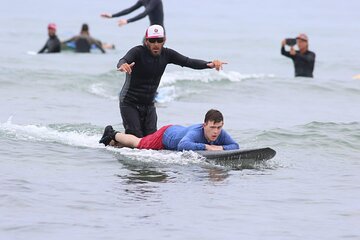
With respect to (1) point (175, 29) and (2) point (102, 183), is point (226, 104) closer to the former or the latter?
(2) point (102, 183)

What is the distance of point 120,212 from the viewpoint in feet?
35.9

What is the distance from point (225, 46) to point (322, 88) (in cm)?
2080

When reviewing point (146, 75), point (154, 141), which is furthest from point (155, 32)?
point (154, 141)

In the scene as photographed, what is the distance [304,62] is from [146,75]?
493 inches

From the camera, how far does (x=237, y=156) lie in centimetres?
1380

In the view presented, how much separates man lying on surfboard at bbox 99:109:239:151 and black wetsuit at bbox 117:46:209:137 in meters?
0.31

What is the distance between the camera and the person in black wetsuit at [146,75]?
1446 centimetres

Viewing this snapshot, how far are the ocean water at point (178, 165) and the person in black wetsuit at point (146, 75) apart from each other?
0.60 metres

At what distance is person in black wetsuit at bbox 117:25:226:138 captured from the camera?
14461 mm

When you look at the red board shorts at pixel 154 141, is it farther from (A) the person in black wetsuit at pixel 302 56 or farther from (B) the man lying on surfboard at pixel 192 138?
(A) the person in black wetsuit at pixel 302 56

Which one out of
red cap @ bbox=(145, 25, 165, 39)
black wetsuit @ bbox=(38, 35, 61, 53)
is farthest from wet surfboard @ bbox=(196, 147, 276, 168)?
black wetsuit @ bbox=(38, 35, 61, 53)

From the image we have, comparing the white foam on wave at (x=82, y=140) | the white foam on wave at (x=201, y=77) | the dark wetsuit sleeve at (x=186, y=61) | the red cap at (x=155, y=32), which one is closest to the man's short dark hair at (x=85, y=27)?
the white foam on wave at (x=201, y=77)

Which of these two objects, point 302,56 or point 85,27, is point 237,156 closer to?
point 302,56

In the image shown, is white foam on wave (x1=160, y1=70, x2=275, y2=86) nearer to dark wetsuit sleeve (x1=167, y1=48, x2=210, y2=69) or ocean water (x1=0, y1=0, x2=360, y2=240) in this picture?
ocean water (x1=0, y1=0, x2=360, y2=240)
